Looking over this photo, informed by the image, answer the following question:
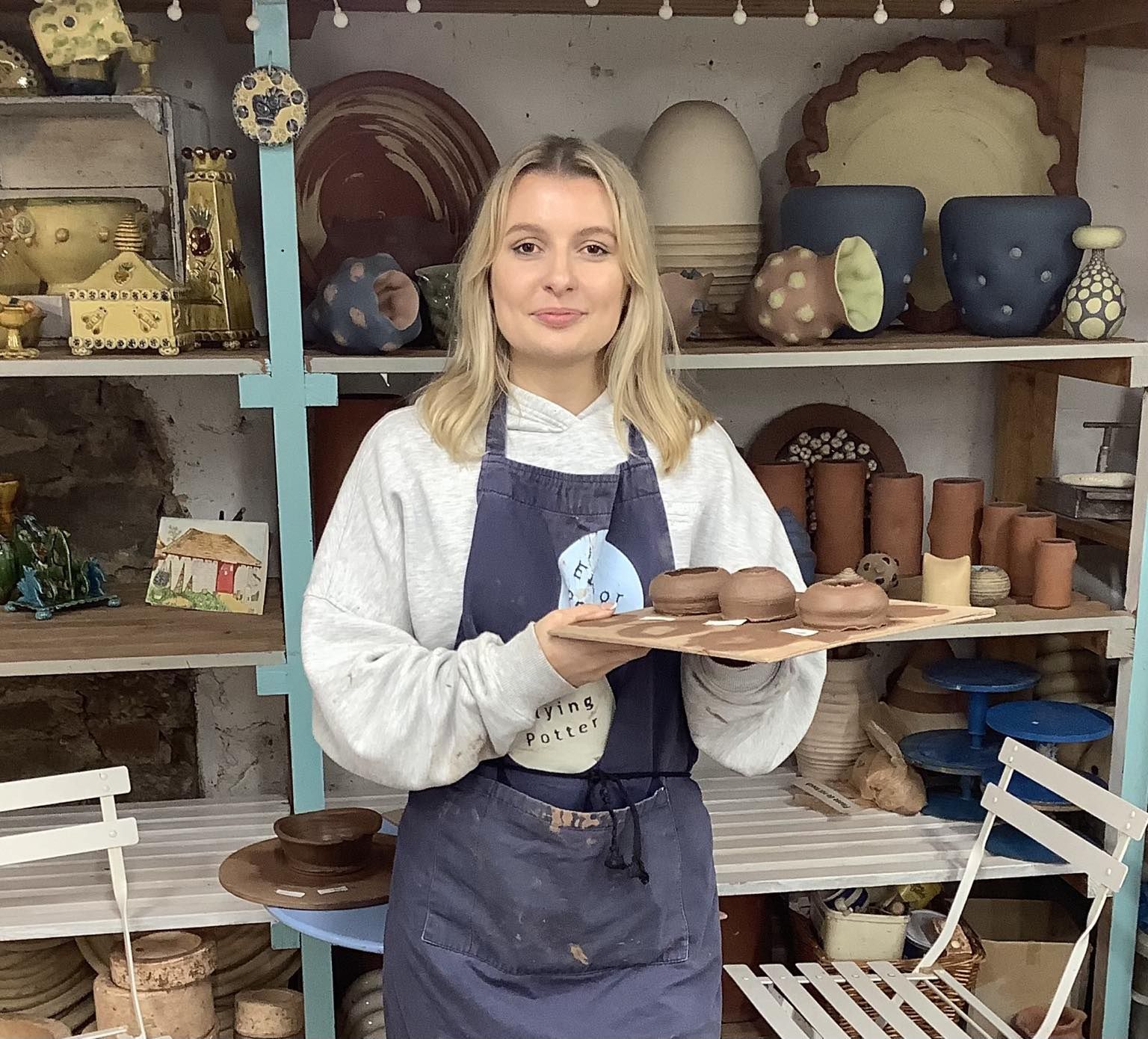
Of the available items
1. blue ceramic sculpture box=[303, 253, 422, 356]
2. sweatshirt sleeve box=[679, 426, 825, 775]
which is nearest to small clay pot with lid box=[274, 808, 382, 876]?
sweatshirt sleeve box=[679, 426, 825, 775]

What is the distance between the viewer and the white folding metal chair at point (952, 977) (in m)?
1.83

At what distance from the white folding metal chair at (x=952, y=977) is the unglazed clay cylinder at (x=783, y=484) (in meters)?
0.50

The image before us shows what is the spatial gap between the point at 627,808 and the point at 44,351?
1081 mm

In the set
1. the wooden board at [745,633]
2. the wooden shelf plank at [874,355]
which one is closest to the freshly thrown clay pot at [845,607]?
the wooden board at [745,633]

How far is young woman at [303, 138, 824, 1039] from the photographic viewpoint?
1.37 m

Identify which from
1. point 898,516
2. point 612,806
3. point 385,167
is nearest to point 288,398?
point 385,167

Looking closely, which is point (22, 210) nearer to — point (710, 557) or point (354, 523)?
point (354, 523)

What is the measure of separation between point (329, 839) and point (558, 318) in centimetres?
79

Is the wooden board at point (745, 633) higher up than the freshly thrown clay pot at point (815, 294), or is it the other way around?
the freshly thrown clay pot at point (815, 294)

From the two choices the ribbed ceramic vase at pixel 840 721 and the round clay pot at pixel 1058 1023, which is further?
the ribbed ceramic vase at pixel 840 721

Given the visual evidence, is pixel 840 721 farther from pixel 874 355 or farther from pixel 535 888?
pixel 535 888

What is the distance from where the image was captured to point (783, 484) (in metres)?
2.22

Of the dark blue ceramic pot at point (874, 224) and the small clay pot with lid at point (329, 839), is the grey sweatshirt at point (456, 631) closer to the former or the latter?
the small clay pot with lid at point (329, 839)

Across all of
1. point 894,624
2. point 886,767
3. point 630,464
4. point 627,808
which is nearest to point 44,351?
point 630,464
